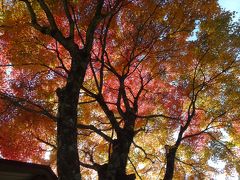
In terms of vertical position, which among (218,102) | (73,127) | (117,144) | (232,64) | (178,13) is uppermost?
(178,13)

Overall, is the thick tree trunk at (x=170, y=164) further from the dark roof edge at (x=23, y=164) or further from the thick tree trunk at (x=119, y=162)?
the dark roof edge at (x=23, y=164)

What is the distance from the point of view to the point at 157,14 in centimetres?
1455

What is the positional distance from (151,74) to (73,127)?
9.32 metres

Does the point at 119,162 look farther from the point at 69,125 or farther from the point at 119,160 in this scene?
the point at 69,125

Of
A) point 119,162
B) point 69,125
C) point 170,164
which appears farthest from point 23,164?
point 170,164

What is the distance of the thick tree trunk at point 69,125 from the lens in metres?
7.90

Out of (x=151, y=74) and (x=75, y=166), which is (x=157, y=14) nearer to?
(x=151, y=74)

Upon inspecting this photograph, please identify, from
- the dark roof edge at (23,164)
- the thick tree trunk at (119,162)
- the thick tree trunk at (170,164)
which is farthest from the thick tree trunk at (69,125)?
the thick tree trunk at (170,164)

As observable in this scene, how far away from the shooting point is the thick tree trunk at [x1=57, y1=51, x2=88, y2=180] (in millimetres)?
7902

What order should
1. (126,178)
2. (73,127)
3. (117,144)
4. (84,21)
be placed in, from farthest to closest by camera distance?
(84,21) → (117,144) → (126,178) → (73,127)

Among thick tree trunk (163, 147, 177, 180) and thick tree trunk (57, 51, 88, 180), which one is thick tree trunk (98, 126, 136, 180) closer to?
thick tree trunk (163, 147, 177, 180)

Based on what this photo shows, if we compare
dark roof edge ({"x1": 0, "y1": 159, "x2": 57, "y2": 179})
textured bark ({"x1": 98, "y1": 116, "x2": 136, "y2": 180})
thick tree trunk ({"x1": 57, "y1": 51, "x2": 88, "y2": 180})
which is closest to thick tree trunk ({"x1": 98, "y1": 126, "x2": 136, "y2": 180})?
textured bark ({"x1": 98, "y1": 116, "x2": 136, "y2": 180})

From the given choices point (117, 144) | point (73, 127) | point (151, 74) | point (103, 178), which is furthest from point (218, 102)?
point (73, 127)

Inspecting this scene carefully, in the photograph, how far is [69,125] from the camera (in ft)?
27.8
